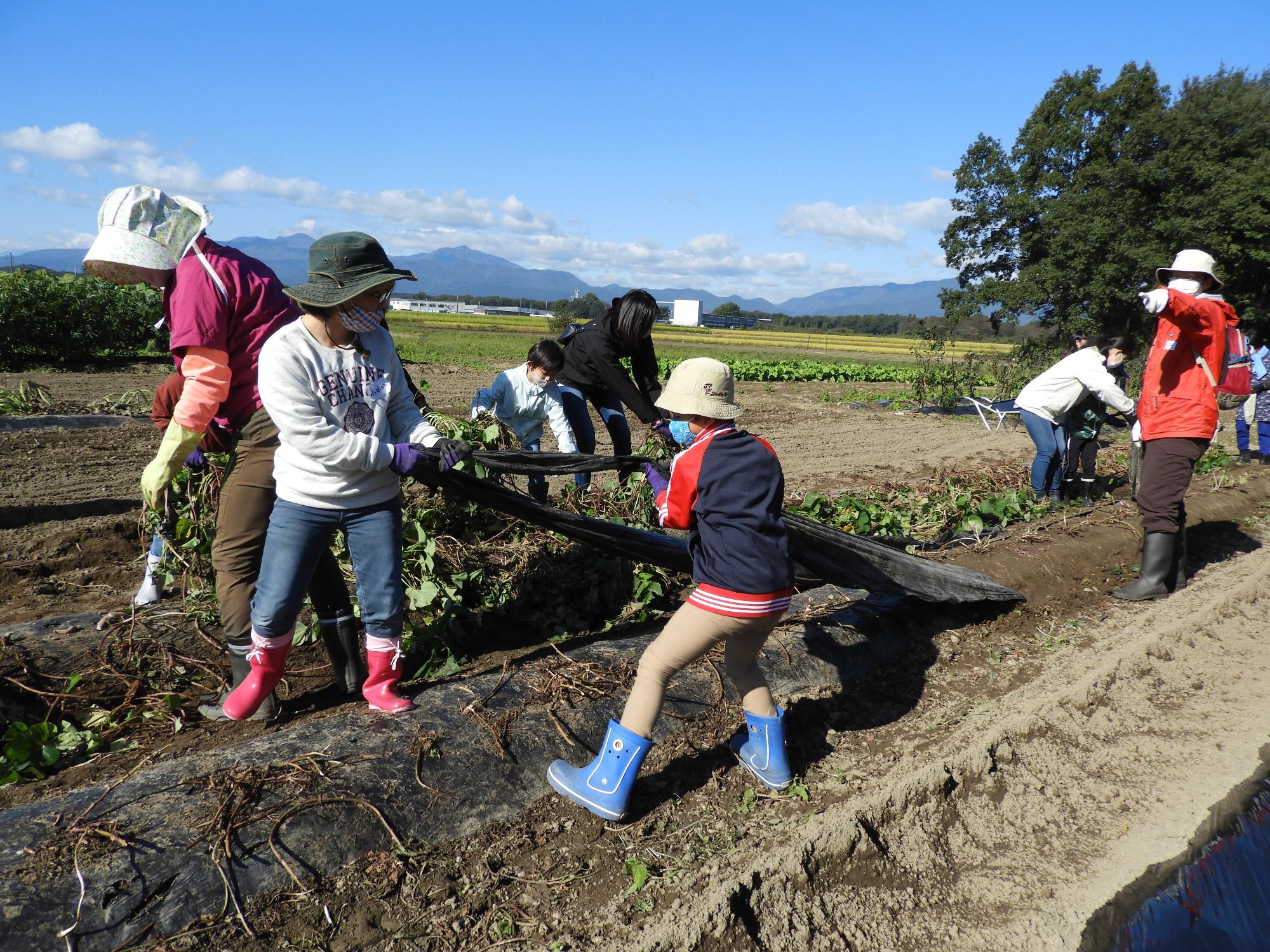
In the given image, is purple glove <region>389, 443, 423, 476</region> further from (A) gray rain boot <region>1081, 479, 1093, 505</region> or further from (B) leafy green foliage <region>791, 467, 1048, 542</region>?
(A) gray rain boot <region>1081, 479, 1093, 505</region>

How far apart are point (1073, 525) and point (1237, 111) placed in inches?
1200

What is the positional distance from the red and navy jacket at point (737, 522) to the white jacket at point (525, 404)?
274 cm

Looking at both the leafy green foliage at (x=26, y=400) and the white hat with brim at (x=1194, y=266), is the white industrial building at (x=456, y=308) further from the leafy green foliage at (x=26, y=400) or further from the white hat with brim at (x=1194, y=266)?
the white hat with brim at (x=1194, y=266)

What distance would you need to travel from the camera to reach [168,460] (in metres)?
3.21

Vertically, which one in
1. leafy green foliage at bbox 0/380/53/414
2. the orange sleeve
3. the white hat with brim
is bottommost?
leafy green foliage at bbox 0/380/53/414

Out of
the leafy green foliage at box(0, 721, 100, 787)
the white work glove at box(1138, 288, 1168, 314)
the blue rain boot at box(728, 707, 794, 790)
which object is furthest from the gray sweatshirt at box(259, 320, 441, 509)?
the white work glove at box(1138, 288, 1168, 314)

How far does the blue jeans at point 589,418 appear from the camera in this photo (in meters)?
6.01

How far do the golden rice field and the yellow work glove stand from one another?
4423 centimetres

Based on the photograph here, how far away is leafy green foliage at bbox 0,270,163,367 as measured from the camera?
695 inches

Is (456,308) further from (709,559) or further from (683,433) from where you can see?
(709,559)

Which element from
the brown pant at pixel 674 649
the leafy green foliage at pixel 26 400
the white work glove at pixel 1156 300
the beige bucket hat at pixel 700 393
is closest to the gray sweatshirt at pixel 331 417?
the beige bucket hat at pixel 700 393

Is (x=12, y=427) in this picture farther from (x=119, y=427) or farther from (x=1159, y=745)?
(x=1159, y=745)

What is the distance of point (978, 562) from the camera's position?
5551mm

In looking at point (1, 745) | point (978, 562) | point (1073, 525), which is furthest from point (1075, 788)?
point (1, 745)
